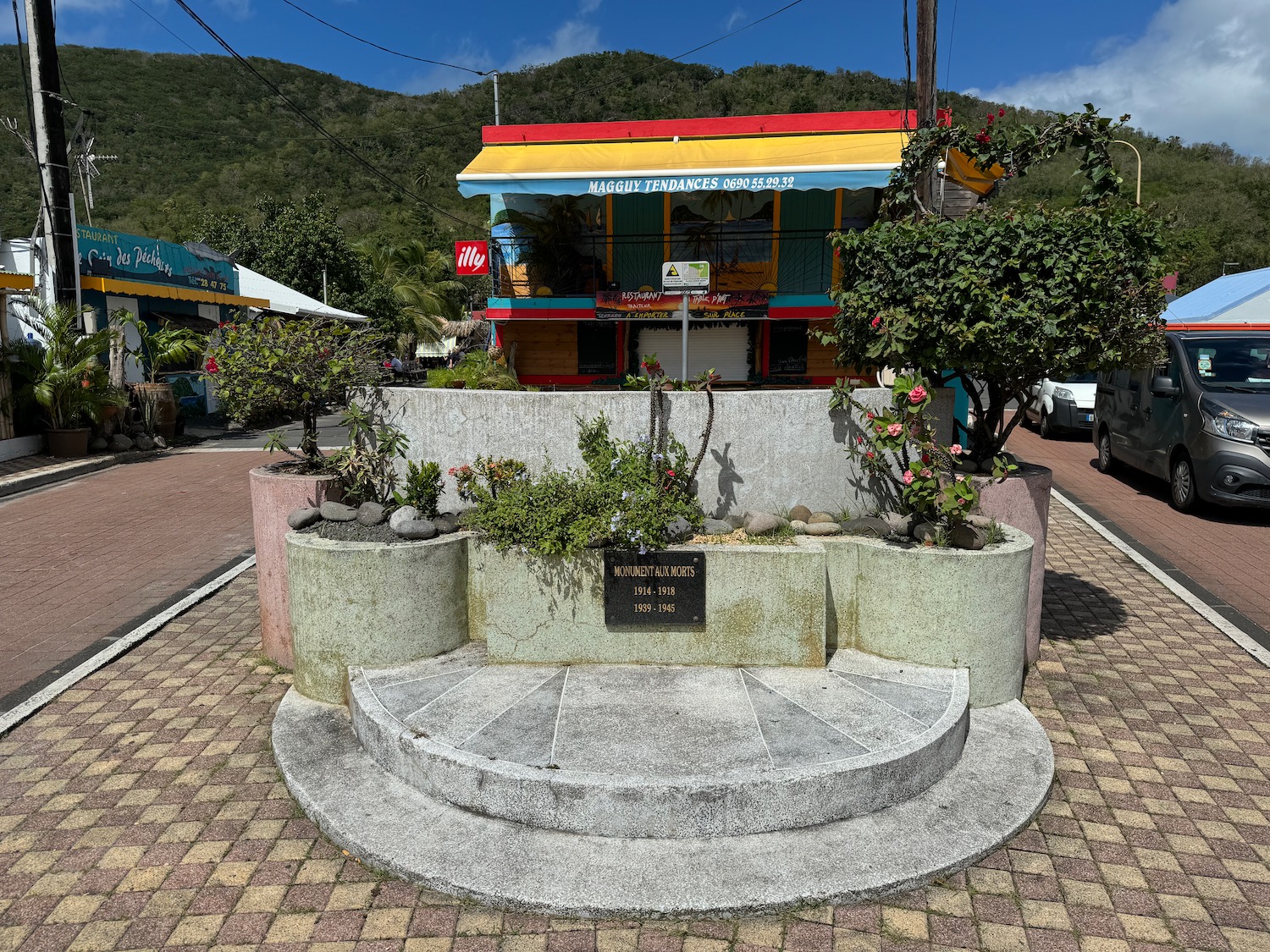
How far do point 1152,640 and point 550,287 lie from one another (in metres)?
12.8

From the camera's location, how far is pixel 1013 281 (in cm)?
444

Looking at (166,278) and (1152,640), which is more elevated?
(166,278)

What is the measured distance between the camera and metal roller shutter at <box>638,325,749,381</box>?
16.9 metres

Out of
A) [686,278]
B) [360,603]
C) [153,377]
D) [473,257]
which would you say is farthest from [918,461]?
[153,377]

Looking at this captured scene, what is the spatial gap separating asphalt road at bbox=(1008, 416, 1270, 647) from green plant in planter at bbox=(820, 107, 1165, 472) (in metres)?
2.62

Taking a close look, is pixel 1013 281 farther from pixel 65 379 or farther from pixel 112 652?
pixel 65 379

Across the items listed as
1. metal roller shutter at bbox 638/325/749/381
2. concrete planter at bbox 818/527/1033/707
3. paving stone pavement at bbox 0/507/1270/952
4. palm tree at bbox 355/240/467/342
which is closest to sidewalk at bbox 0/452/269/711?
paving stone pavement at bbox 0/507/1270/952

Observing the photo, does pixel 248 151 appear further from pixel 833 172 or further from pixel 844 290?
pixel 844 290

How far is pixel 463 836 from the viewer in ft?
10.6

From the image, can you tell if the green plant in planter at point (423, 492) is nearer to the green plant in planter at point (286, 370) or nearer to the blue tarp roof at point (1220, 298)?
the green plant in planter at point (286, 370)

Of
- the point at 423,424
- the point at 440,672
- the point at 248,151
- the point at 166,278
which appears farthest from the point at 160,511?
the point at 248,151

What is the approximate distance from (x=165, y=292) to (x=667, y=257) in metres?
10.9

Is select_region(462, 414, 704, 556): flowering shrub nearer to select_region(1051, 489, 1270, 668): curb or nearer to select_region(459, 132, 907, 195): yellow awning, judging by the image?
select_region(1051, 489, 1270, 668): curb

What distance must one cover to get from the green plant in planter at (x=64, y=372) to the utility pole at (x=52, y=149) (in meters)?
0.69
